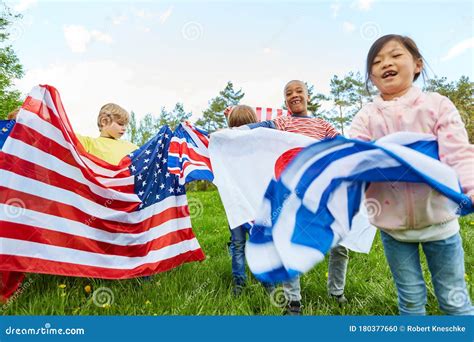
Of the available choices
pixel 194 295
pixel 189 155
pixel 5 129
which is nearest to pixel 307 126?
pixel 189 155

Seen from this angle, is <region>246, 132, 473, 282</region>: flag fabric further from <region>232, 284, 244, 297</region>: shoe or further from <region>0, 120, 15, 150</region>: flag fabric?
<region>0, 120, 15, 150</region>: flag fabric

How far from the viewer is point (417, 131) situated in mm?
1963

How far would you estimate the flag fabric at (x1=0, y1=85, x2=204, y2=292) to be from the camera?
9.75 feet

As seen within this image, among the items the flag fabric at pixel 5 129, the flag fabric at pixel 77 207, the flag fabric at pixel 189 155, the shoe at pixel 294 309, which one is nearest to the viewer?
the shoe at pixel 294 309

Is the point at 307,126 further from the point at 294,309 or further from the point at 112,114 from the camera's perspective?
the point at 112,114

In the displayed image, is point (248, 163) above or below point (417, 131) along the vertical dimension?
below

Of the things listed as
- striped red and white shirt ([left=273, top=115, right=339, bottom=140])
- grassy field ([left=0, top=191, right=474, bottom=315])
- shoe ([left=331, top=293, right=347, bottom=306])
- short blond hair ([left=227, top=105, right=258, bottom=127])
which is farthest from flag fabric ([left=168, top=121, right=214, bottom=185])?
shoe ([left=331, top=293, right=347, bottom=306])

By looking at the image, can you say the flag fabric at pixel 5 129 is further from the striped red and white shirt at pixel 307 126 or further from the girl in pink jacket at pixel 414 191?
the girl in pink jacket at pixel 414 191

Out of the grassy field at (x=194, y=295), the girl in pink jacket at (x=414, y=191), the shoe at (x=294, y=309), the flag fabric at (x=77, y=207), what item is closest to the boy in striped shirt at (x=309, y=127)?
the grassy field at (x=194, y=295)

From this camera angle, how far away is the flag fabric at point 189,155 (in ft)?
12.4

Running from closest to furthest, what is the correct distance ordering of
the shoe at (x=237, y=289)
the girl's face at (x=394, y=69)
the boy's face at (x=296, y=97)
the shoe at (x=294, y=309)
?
1. the girl's face at (x=394, y=69)
2. the shoe at (x=294, y=309)
3. the shoe at (x=237, y=289)
4. the boy's face at (x=296, y=97)

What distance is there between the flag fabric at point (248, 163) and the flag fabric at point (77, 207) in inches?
35.3

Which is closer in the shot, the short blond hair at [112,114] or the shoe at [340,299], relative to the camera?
the shoe at [340,299]

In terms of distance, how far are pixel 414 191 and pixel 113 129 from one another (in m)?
3.38
